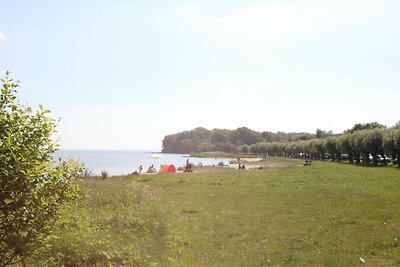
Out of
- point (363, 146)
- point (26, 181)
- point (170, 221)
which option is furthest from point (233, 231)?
point (363, 146)

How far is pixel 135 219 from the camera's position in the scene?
1800 cm

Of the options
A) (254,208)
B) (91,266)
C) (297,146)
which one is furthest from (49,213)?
(297,146)

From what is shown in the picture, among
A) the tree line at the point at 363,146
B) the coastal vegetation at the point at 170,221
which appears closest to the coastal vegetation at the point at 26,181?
the coastal vegetation at the point at 170,221

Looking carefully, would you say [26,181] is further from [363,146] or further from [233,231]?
[363,146]

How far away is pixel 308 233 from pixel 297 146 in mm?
142993

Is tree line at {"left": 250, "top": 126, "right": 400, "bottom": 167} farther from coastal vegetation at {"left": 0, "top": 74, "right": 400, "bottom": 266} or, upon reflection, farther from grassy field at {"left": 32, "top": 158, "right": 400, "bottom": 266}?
grassy field at {"left": 32, "top": 158, "right": 400, "bottom": 266}

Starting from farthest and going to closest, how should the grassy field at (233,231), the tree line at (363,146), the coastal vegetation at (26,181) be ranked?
the tree line at (363,146)
the grassy field at (233,231)
the coastal vegetation at (26,181)

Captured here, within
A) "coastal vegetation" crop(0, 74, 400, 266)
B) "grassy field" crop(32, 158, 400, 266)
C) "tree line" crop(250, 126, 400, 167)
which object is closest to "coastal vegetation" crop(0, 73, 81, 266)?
"coastal vegetation" crop(0, 74, 400, 266)

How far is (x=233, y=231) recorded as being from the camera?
1900 cm

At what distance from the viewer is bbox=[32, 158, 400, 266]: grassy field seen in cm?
1284

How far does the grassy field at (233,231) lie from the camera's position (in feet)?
42.1

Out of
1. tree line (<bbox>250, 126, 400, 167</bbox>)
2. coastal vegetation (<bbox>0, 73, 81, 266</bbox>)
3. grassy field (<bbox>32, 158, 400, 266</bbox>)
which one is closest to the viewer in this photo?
coastal vegetation (<bbox>0, 73, 81, 266</bbox>)

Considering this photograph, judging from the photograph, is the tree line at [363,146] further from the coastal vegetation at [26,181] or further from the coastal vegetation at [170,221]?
the coastal vegetation at [26,181]

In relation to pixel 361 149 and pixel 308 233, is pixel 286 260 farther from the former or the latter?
pixel 361 149
